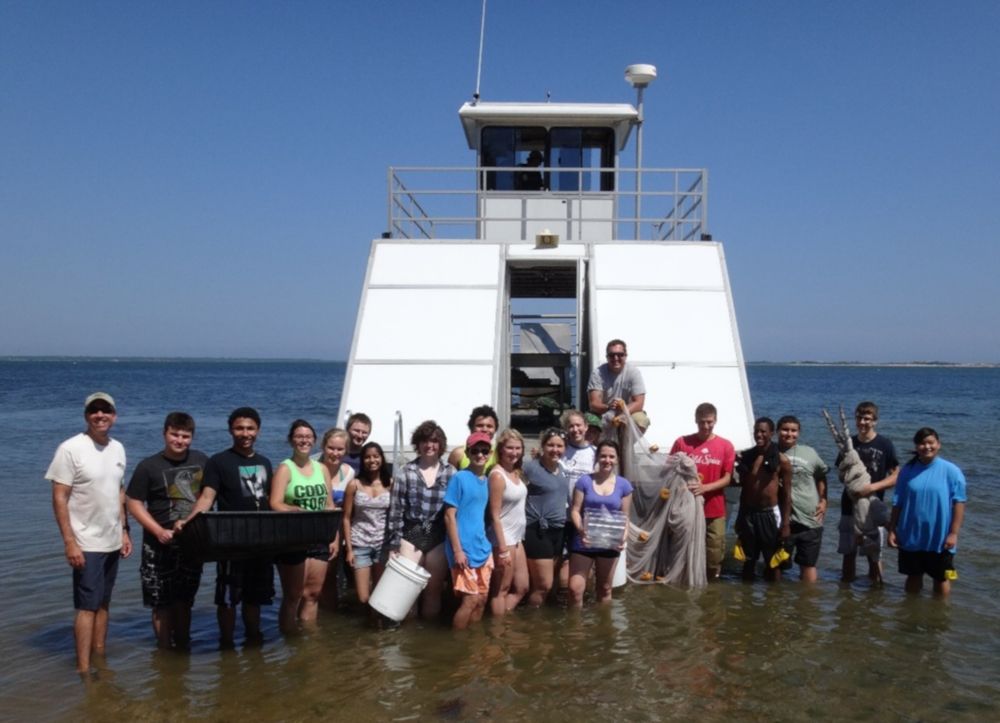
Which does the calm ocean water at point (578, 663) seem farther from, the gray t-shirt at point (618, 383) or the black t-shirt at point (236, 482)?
the gray t-shirt at point (618, 383)

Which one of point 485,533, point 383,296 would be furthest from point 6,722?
point 383,296

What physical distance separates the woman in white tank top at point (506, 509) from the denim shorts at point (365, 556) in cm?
95

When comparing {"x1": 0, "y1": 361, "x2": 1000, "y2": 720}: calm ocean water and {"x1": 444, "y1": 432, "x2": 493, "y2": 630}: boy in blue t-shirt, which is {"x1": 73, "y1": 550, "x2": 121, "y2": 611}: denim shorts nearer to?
{"x1": 0, "y1": 361, "x2": 1000, "y2": 720}: calm ocean water

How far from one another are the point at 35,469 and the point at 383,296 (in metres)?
12.7

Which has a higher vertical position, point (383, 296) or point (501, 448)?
point (383, 296)

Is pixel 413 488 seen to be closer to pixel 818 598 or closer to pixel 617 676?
pixel 617 676

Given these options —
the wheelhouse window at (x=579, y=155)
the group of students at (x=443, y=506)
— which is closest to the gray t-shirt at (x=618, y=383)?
the group of students at (x=443, y=506)

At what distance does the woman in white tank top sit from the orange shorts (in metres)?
0.15

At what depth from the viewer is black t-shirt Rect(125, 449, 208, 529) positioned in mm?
5594

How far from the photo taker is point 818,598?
795cm

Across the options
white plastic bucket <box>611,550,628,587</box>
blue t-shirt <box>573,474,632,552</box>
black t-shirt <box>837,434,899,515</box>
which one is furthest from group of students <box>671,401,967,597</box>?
blue t-shirt <box>573,474,632,552</box>

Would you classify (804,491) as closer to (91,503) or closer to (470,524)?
(470,524)

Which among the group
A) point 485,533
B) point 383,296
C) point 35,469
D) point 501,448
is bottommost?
point 35,469

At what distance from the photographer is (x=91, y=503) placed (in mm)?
5520
